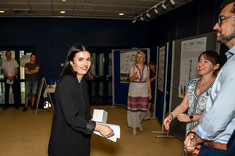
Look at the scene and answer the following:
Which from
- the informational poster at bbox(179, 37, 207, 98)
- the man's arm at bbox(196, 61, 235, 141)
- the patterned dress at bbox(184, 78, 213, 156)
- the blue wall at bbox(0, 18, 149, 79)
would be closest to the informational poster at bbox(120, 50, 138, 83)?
the blue wall at bbox(0, 18, 149, 79)

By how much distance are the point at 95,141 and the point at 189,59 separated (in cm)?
250

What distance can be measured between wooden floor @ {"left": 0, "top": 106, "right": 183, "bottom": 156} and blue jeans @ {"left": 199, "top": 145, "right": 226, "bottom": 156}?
2166mm

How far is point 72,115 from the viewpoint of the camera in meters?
1.33

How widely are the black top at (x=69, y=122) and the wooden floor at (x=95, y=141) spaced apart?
188 centimetres

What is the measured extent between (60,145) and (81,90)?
0.47m

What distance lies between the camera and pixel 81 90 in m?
1.54

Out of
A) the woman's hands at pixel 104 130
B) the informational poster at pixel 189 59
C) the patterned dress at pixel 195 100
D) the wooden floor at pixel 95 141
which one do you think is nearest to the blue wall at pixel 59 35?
the wooden floor at pixel 95 141

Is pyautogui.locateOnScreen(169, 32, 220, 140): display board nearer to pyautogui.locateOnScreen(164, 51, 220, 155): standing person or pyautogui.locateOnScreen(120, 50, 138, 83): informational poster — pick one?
pyautogui.locateOnScreen(164, 51, 220, 155): standing person

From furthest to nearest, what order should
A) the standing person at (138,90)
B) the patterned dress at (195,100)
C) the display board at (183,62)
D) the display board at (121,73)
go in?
1. the display board at (121,73)
2. the standing person at (138,90)
3. the display board at (183,62)
4. the patterned dress at (195,100)

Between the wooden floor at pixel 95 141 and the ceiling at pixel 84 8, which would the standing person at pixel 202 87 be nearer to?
the wooden floor at pixel 95 141

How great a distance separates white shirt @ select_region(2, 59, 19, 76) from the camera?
5.98 metres

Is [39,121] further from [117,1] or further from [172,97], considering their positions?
[117,1]

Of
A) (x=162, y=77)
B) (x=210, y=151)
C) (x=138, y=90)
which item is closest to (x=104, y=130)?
(x=210, y=151)

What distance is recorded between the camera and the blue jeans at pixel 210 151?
1125mm
